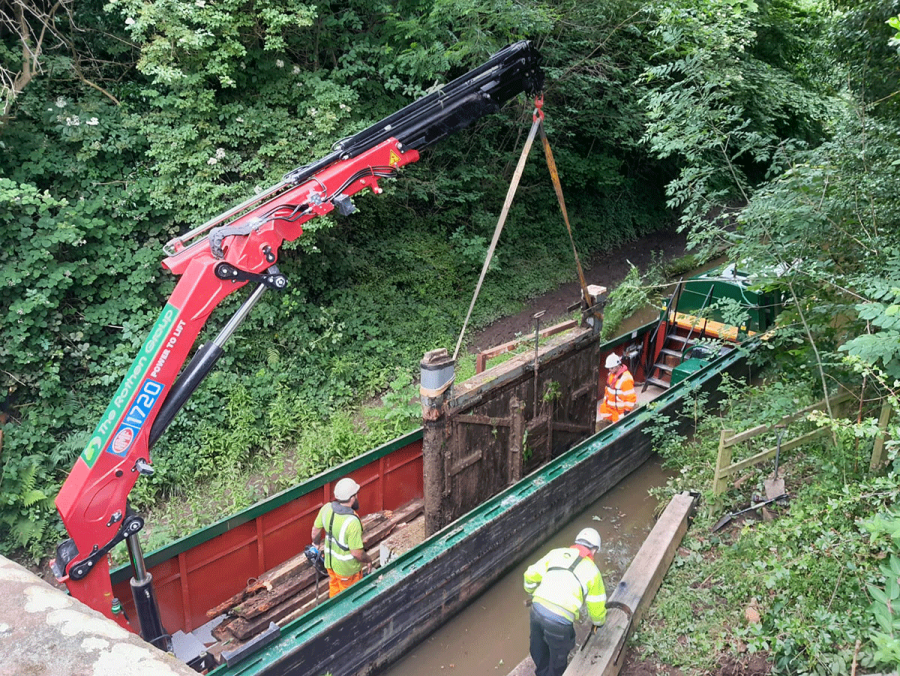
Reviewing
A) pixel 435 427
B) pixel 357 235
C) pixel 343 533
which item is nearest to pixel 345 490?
pixel 343 533

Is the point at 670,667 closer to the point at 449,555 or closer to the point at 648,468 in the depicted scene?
the point at 449,555

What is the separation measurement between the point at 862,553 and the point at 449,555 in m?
3.05

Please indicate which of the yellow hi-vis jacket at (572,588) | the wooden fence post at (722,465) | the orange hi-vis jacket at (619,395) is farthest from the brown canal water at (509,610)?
the yellow hi-vis jacket at (572,588)

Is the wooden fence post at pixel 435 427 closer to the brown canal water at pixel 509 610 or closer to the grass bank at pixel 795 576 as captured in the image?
the brown canal water at pixel 509 610

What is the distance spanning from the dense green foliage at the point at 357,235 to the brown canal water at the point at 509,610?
97 cm

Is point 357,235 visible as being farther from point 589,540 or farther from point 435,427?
point 589,540

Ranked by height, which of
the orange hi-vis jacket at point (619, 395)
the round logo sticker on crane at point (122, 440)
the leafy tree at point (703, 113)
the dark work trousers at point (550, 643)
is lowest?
the dark work trousers at point (550, 643)

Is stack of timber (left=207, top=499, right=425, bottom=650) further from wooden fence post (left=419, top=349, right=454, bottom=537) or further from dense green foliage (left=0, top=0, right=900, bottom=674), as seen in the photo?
dense green foliage (left=0, top=0, right=900, bottom=674)

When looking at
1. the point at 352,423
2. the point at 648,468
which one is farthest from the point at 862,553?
the point at 352,423

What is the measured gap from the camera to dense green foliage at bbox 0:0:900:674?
4770mm

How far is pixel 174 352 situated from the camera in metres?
4.00

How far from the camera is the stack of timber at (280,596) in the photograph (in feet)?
17.1

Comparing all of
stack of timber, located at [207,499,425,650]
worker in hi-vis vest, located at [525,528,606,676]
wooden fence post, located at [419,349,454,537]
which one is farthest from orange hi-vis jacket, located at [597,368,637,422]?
worker in hi-vis vest, located at [525,528,606,676]

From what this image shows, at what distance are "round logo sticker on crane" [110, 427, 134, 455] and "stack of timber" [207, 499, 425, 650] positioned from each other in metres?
2.13
